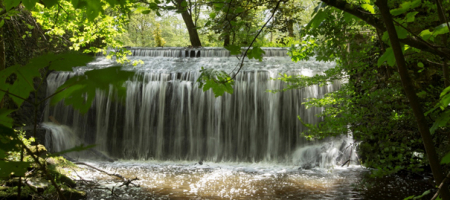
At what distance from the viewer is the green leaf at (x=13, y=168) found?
606mm

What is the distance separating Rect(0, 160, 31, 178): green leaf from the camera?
0.61m

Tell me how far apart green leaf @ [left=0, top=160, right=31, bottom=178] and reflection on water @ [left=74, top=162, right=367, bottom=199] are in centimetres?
557

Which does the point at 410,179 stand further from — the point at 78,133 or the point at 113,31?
the point at 78,133

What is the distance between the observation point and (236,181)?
7391 millimetres

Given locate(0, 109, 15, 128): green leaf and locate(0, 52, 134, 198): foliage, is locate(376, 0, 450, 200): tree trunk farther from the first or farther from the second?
locate(0, 109, 15, 128): green leaf

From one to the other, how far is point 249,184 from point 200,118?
5.00 metres

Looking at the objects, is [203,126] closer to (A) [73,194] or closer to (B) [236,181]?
(B) [236,181]

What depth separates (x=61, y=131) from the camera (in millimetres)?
11523

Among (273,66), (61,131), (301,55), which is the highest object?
(273,66)

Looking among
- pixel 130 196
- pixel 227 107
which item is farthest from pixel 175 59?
pixel 130 196

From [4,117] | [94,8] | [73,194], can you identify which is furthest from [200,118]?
[4,117]

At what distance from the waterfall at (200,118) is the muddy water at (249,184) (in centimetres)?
192

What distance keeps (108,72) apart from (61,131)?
12153 millimetres

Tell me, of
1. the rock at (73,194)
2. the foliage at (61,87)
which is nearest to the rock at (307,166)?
the rock at (73,194)
